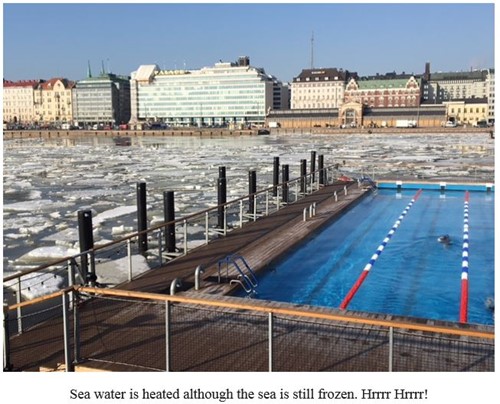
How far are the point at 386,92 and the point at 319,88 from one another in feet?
84.1

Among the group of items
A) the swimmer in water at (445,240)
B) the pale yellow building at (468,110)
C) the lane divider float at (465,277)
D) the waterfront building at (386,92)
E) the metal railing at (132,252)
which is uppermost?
the waterfront building at (386,92)

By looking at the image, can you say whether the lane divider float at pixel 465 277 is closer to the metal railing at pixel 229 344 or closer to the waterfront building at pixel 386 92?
the metal railing at pixel 229 344

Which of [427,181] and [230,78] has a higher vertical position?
[230,78]

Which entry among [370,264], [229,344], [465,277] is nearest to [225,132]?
[370,264]

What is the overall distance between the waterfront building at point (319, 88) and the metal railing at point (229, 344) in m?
181

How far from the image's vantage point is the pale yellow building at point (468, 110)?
15650 cm

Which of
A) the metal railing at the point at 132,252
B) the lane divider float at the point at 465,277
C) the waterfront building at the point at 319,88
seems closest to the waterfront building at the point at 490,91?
the waterfront building at the point at 319,88

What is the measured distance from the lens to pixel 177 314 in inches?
328

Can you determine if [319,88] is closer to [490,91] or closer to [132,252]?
[490,91]

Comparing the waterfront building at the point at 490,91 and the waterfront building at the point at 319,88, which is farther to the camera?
the waterfront building at the point at 319,88

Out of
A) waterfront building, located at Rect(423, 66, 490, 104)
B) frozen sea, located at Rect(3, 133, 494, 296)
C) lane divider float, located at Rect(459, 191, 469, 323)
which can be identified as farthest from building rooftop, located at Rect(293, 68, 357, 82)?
lane divider float, located at Rect(459, 191, 469, 323)
